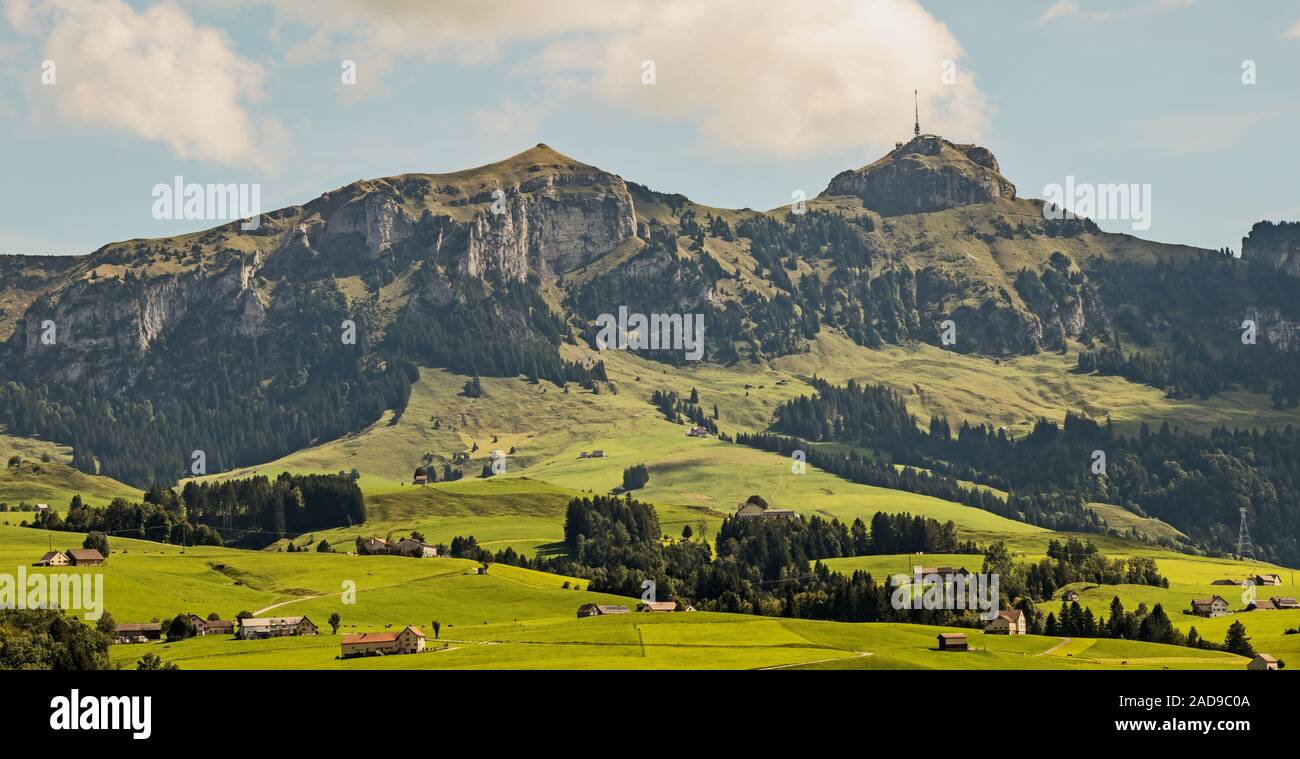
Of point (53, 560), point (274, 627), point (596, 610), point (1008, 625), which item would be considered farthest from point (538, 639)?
point (53, 560)

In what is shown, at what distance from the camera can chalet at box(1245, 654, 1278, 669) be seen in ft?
429

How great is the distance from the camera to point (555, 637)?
142375 mm

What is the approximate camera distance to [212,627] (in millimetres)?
162875

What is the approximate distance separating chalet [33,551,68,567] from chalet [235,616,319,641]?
1902 inches

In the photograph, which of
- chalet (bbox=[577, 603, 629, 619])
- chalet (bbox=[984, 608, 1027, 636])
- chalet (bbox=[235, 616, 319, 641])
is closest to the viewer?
chalet (bbox=[235, 616, 319, 641])

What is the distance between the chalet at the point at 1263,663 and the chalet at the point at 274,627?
321 ft

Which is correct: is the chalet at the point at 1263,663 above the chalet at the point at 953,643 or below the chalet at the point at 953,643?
below

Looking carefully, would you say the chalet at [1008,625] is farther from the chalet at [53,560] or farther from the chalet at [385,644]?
the chalet at [53,560]

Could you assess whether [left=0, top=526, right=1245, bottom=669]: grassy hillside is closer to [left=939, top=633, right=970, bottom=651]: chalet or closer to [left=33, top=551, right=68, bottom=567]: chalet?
[left=939, top=633, right=970, bottom=651]: chalet

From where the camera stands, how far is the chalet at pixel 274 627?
500 feet

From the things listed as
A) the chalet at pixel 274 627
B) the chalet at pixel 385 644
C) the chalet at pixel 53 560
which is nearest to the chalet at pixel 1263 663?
the chalet at pixel 385 644

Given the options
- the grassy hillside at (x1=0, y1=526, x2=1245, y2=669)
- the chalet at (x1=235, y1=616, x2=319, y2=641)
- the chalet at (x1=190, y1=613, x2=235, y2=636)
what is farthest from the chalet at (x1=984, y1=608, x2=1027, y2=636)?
the chalet at (x1=190, y1=613, x2=235, y2=636)
